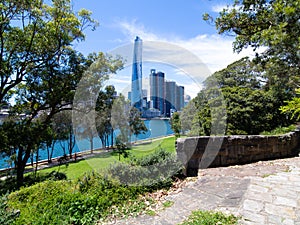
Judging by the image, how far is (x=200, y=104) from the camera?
9391 mm

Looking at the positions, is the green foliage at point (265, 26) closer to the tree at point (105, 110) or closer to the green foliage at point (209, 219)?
the green foliage at point (209, 219)

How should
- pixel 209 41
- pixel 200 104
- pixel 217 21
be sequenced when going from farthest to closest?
pixel 200 104, pixel 209 41, pixel 217 21

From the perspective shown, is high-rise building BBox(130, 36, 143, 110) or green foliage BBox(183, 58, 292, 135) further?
green foliage BBox(183, 58, 292, 135)

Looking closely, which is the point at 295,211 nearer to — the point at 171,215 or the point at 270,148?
the point at 171,215

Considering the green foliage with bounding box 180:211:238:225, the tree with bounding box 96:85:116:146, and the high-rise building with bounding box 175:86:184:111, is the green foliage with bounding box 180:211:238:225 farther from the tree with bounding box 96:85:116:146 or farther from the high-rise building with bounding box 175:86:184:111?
the tree with bounding box 96:85:116:146

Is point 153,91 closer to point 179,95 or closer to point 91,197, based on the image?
point 179,95

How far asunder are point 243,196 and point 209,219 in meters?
0.90

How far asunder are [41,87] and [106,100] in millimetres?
2613

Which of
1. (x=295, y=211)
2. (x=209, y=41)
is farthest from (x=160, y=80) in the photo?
(x=295, y=211)

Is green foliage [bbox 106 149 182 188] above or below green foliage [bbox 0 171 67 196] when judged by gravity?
above

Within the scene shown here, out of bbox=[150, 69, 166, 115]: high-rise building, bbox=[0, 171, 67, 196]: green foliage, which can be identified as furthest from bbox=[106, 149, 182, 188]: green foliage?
bbox=[0, 171, 67, 196]: green foliage

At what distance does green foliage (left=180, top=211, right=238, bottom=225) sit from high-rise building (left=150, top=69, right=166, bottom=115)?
344cm

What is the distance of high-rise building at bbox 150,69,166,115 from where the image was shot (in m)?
5.02

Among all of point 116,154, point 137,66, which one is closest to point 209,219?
point 137,66
